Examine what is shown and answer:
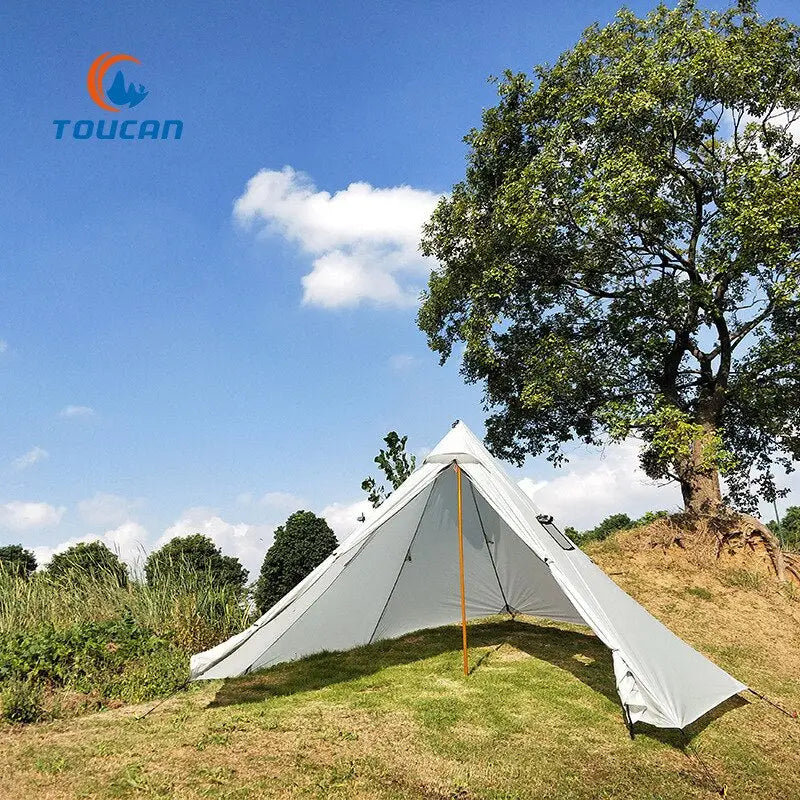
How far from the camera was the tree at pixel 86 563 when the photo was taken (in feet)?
34.2

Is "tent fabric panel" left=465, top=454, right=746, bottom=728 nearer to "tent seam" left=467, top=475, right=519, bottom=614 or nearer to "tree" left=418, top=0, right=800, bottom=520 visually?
"tent seam" left=467, top=475, right=519, bottom=614

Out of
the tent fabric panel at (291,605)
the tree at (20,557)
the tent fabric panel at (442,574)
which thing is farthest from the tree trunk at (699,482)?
the tree at (20,557)

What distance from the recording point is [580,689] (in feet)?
23.1

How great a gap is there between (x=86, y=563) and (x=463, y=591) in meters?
10.3

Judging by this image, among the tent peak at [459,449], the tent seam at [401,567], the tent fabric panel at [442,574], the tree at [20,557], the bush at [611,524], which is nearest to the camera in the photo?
the tent peak at [459,449]

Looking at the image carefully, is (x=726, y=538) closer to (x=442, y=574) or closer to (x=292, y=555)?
(x=442, y=574)

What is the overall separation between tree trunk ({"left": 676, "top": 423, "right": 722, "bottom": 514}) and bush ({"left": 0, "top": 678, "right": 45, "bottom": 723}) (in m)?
10.7

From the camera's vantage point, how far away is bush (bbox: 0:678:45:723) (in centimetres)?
641

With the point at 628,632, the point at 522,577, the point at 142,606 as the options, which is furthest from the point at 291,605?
the point at 522,577

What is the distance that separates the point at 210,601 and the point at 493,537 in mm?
3770

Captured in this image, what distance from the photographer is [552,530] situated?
6898 millimetres

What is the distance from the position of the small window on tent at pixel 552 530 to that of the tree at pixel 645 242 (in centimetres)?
573

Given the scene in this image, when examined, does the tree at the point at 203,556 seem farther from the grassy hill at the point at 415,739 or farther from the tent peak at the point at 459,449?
the tent peak at the point at 459,449


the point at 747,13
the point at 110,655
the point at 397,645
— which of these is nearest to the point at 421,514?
the point at 397,645
